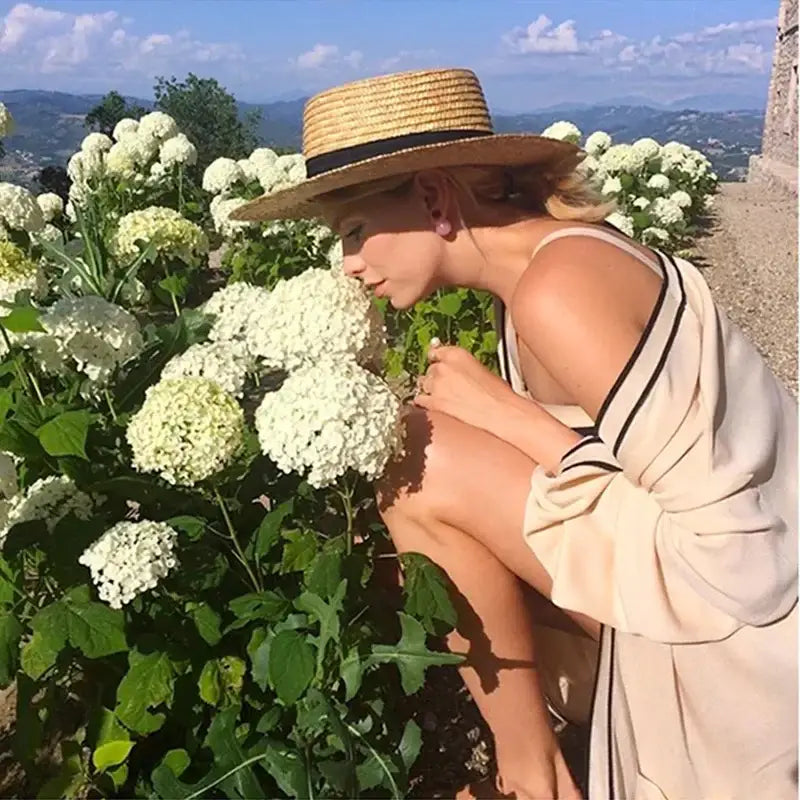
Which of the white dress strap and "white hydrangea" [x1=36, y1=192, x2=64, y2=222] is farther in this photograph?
"white hydrangea" [x1=36, y1=192, x2=64, y2=222]

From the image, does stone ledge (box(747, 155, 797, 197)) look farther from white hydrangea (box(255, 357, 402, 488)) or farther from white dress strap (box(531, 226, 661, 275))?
white hydrangea (box(255, 357, 402, 488))

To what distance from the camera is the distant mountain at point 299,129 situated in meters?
3.76

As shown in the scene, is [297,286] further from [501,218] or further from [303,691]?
[303,691]

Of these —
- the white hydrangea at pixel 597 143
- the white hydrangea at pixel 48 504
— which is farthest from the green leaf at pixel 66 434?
the white hydrangea at pixel 597 143

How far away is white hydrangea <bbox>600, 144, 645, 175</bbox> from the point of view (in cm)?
872

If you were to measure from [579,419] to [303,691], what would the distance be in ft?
2.61

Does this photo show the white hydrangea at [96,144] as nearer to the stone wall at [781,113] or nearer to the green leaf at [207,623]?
the green leaf at [207,623]

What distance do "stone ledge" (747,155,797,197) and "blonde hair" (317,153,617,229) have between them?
1303cm

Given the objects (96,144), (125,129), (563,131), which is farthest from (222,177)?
(563,131)

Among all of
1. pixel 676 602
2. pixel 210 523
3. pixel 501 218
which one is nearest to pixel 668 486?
pixel 676 602

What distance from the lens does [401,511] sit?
6.57 feet

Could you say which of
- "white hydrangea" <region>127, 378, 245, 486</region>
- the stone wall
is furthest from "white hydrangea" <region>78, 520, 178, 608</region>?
the stone wall

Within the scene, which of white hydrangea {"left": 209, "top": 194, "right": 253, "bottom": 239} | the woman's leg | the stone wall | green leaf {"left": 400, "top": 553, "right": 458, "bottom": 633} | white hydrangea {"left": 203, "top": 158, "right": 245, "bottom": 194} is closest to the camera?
green leaf {"left": 400, "top": 553, "right": 458, "bottom": 633}

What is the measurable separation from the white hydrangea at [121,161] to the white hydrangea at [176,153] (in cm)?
20
